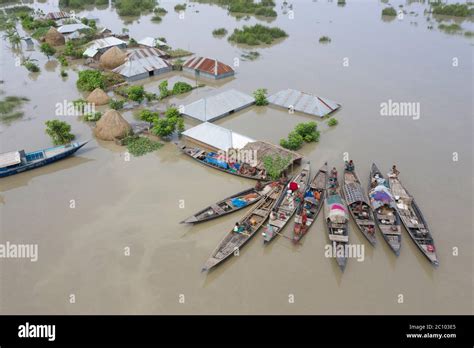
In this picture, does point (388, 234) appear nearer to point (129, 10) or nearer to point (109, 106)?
point (109, 106)

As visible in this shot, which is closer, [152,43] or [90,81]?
[90,81]

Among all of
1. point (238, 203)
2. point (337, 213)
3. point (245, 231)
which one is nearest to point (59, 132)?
point (238, 203)

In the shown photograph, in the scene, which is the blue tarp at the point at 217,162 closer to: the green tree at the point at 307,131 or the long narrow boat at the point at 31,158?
the green tree at the point at 307,131

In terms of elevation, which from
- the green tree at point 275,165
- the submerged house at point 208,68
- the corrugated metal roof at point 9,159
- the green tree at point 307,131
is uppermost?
the submerged house at point 208,68

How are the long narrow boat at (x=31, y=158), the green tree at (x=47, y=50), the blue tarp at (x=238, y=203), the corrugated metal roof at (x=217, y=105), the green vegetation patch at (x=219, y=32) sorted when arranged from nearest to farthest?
the blue tarp at (x=238, y=203)
the long narrow boat at (x=31, y=158)
the corrugated metal roof at (x=217, y=105)
the green tree at (x=47, y=50)
the green vegetation patch at (x=219, y=32)

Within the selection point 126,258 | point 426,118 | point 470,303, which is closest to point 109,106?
point 126,258

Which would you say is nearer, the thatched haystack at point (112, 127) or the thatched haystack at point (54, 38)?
the thatched haystack at point (112, 127)

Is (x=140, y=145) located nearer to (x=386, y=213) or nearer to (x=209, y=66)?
(x=209, y=66)

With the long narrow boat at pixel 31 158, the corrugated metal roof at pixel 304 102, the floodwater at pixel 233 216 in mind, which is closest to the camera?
the floodwater at pixel 233 216

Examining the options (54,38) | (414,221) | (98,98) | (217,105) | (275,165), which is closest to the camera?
(414,221)

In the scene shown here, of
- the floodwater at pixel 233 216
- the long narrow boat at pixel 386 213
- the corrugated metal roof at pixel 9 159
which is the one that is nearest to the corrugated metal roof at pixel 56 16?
the floodwater at pixel 233 216
